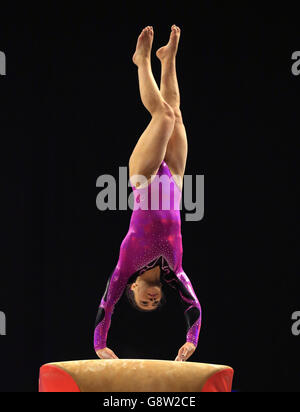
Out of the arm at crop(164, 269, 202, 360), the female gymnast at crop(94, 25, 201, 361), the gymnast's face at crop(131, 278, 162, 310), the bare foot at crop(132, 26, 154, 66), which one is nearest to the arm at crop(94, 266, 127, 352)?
the female gymnast at crop(94, 25, 201, 361)

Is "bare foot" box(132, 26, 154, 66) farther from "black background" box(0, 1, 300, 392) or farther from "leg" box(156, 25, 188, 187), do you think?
"black background" box(0, 1, 300, 392)

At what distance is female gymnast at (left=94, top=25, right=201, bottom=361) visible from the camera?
337 centimetres

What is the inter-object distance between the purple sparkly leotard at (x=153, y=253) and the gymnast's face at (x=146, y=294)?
0.20ft

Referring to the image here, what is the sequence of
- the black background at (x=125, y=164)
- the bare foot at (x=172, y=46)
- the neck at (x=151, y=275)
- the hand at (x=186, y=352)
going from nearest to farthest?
the hand at (x=186, y=352), the neck at (x=151, y=275), the bare foot at (x=172, y=46), the black background at (x=125, y=164)

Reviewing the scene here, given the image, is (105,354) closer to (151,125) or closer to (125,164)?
(151,125)

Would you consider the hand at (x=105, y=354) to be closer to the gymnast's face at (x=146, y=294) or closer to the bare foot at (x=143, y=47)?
the gymnast's face at (x=146, y=294)

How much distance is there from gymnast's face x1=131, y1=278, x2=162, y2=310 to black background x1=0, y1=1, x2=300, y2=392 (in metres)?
0.84

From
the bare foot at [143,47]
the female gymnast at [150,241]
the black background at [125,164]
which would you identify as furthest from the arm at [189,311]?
the bare foot at [143,47]

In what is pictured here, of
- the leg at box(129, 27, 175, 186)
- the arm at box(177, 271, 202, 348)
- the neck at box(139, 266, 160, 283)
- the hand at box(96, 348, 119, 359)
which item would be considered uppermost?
the leg at box(129, 27, 175, 186)

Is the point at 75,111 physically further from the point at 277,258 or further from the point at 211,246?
the point at 277,258

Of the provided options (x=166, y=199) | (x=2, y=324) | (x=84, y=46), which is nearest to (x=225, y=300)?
(x=166, y=199)

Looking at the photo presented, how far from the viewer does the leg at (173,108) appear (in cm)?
359

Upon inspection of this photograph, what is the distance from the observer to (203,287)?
173 inches
